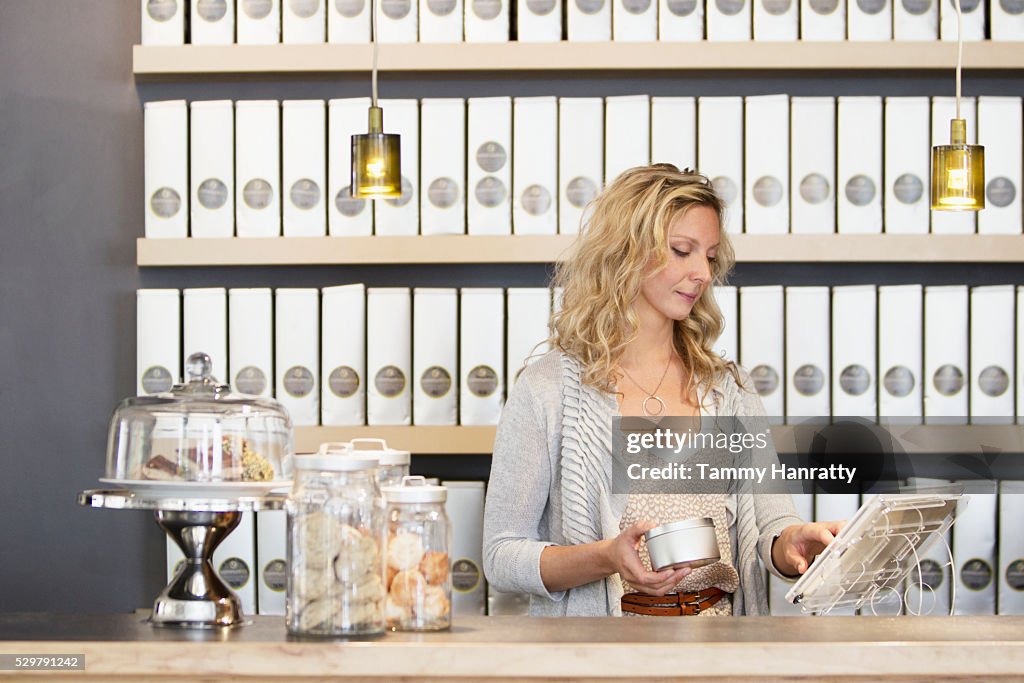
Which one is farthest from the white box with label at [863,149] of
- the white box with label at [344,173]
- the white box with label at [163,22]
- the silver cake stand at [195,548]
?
the silver cake stand at [195,548]

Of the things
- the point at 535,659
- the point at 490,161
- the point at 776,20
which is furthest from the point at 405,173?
the point at 535,659

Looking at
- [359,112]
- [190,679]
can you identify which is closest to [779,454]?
[359,112]

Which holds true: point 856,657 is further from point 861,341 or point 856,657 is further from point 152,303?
point 152,303

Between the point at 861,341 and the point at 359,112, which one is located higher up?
the point at 359,112

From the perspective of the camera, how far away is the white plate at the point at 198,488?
1175mm

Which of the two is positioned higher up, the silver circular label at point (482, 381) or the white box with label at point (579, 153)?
the white box with label at point (579, 153)

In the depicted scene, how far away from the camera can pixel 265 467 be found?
1.23 m

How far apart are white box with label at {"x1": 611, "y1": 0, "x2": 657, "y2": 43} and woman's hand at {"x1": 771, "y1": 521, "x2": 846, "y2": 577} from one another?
0.91 metres

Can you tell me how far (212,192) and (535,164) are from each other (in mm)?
561

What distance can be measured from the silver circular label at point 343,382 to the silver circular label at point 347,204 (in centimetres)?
27

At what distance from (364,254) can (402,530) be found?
1030mm

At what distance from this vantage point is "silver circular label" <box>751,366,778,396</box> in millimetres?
2064

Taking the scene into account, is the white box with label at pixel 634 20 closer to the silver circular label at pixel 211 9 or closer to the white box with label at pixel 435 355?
the white box with label at pixel 435 355

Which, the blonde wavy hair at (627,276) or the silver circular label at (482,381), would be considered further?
the silver circular label at (482,381)
